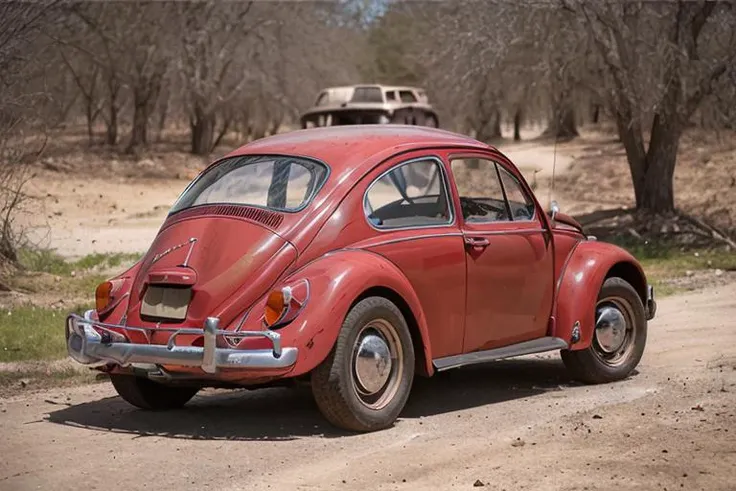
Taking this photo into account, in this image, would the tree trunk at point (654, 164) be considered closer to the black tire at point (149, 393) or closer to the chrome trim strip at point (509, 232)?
the chrome trim strip at point (509, 232)

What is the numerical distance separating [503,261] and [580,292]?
0.66 metres

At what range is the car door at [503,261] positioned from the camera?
7.51 metres

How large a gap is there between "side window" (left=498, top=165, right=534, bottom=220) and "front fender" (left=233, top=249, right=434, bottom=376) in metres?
1.35

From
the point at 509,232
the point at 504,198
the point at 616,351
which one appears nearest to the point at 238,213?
the point at 509,232

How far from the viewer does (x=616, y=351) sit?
27.6ft

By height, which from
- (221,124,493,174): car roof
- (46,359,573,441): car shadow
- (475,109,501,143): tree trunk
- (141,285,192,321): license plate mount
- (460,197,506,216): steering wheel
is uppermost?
(475,109,501,143): tree trunk

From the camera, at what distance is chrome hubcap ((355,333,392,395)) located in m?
6.71

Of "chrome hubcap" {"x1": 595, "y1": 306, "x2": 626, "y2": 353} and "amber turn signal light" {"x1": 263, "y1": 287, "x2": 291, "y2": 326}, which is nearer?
"amber turn signal light" {"x1": 263, "y1": 287, "x2": 291, "y2": 326}

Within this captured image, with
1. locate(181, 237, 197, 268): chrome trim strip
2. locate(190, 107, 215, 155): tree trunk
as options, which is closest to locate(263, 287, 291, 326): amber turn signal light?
locate(181, 237, 197, 268): chrome trim strip

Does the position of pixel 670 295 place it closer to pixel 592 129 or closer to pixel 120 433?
pixel 120 433

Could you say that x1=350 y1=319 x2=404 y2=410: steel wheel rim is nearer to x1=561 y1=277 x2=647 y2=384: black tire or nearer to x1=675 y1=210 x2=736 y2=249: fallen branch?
x1=561 y1=277 x2=647 y2=384: black tire

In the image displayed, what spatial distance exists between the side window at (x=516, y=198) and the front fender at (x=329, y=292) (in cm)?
135

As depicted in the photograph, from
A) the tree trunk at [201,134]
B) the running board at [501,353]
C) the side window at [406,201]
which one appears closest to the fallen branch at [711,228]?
the running board at [501,353]

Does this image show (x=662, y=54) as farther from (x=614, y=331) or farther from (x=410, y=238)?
(x=410, y=238)
